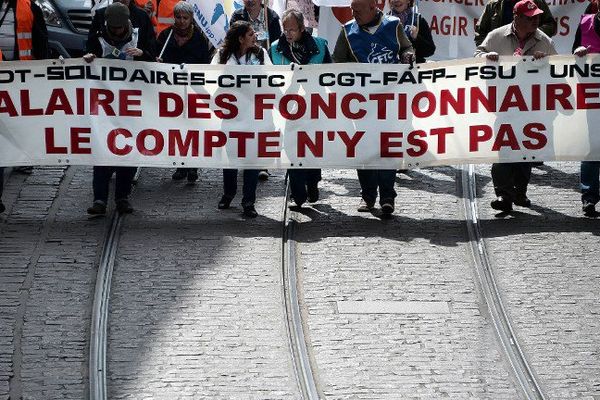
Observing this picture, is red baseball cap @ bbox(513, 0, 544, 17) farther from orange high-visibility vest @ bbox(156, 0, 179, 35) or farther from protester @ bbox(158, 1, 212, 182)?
orange high-visibility vest @ bbox(156, 0, 179, 35)

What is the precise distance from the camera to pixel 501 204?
15734 mm

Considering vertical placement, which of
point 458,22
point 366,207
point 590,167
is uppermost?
point 458,22

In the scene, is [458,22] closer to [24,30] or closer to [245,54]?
[245,54]

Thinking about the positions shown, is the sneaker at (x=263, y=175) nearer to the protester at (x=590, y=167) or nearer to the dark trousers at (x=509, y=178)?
the dark trousers at (x=509, y=178)

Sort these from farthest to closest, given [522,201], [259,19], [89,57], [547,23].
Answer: [259,19]
[547,23]
[522,201]
[89,57]

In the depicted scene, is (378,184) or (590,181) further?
(378,184)

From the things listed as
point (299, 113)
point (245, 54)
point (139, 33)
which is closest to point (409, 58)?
point (299, 113)

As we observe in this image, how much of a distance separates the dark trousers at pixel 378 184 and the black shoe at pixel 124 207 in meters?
2.17

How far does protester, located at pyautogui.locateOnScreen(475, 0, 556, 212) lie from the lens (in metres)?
15.2

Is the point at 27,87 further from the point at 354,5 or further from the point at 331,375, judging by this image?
the point at 331,375

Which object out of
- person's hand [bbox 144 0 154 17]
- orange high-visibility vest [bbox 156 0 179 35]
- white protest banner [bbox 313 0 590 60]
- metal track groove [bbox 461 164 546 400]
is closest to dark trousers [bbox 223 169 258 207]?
metal track groove [bbox 461 164 546 400]

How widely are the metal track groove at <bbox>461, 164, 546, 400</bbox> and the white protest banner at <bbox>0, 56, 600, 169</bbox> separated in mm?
790

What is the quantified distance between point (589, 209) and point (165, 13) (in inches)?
225

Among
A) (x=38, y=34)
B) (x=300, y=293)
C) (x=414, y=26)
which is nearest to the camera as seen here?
(x=300, y=293)
